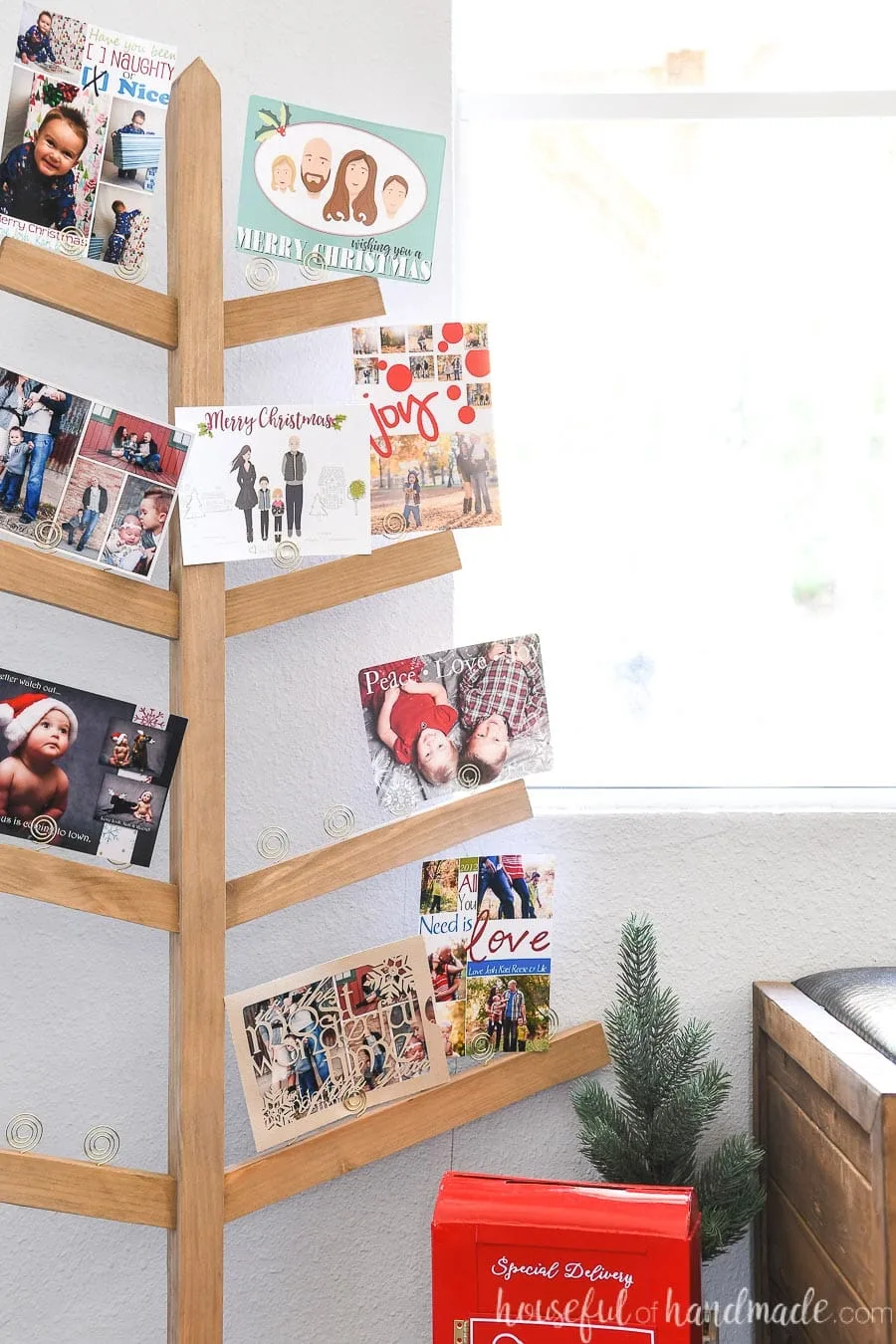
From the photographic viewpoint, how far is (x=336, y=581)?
1313 millimetres

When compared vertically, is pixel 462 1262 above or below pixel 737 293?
below

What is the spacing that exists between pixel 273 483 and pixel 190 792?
14.3 inches

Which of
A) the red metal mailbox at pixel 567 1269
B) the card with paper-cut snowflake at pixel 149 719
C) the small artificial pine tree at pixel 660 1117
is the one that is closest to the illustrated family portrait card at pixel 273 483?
the card with paper-cut snowflake at pixel 149 719

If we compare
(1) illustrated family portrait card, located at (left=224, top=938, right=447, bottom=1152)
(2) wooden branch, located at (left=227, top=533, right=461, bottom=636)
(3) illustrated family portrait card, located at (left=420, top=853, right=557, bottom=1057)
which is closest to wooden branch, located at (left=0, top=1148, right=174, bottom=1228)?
(1) illustrated family portrait card, located at (left=224, top=938, right=447, bottom=1152)

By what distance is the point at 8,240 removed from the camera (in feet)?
3.77

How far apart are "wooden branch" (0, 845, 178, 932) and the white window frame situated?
55cm

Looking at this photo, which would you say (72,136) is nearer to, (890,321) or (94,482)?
(94,482)

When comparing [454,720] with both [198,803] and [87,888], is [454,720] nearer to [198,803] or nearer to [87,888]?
[198,803]

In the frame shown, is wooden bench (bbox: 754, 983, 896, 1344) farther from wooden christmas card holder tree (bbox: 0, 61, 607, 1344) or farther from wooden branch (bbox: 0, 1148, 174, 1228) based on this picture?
wooden branch (bbox: 0, 1148, 174, 1228)

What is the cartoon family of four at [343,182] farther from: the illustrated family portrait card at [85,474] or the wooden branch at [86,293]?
the illustrated family portrait card at [85,474]

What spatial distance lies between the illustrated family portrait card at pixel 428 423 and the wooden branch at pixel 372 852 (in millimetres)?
342

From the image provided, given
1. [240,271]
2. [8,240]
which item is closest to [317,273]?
[240,271]

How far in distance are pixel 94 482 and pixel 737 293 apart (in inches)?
38.0

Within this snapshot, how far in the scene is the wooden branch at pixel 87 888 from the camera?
1.17m
